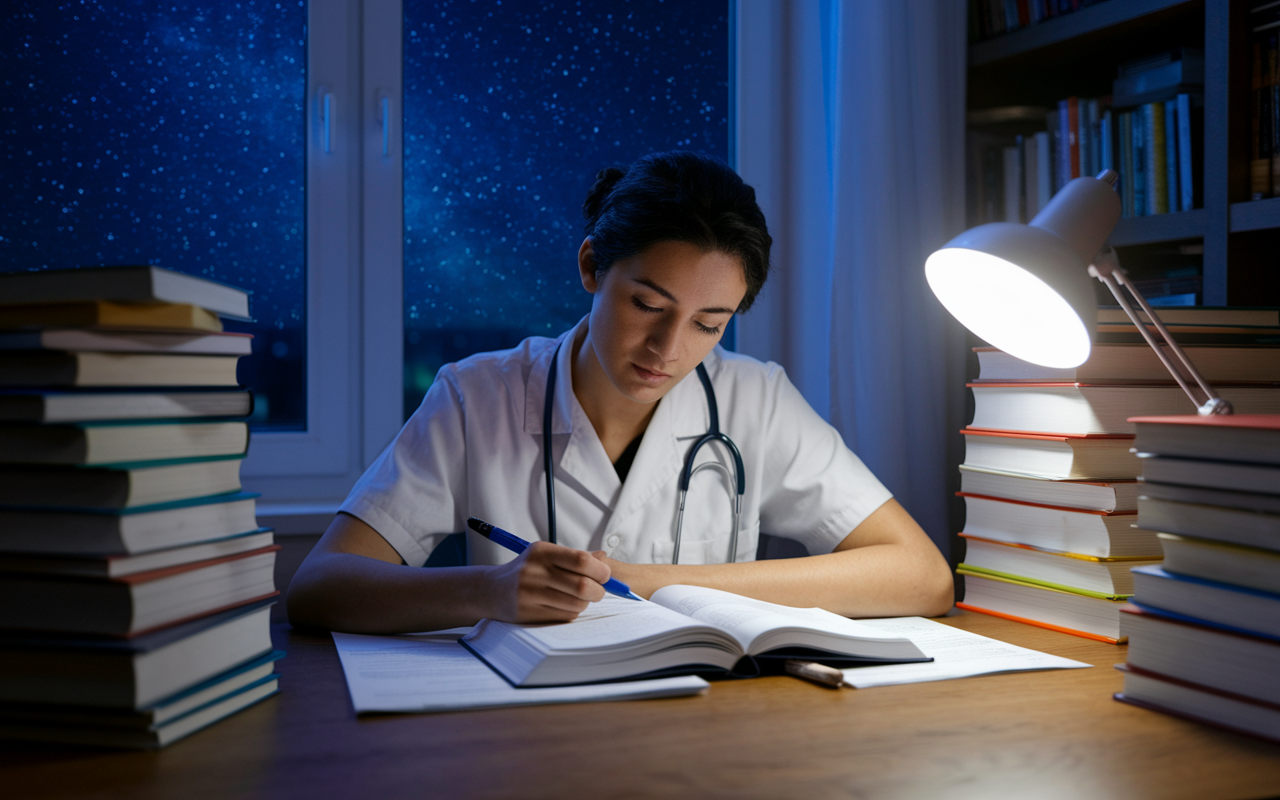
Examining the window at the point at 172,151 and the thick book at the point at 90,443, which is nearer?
the thick book at the point at 90,443

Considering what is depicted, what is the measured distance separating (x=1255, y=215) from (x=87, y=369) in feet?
5.66

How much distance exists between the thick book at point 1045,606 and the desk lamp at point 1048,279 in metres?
A: 0.28

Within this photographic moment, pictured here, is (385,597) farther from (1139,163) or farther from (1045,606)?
(1139,163)

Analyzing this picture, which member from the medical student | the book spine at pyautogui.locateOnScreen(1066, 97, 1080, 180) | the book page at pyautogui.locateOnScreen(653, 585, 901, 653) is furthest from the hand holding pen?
the book spine at pyautogui.locateOnScreen(1066, 97, 1080, 180)

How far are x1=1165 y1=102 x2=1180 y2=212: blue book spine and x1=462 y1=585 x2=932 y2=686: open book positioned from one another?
120 cm

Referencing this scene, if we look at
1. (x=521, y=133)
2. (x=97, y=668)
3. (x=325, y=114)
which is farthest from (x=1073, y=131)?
(x=97, y=668)

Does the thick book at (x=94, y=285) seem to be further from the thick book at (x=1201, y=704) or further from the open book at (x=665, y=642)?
the thick book at (x=1201, y=704)

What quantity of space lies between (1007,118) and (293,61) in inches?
64.4

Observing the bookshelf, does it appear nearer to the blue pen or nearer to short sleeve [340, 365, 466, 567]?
the blue pen

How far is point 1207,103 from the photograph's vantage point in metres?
1.59

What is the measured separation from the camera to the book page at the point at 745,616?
938 mm

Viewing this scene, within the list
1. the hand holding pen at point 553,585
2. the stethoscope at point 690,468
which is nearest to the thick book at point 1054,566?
the stethoscope at point 690,468

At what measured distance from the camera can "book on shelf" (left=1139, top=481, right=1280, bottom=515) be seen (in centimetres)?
78

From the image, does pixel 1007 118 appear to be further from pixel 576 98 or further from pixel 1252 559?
pixel 1252 559
